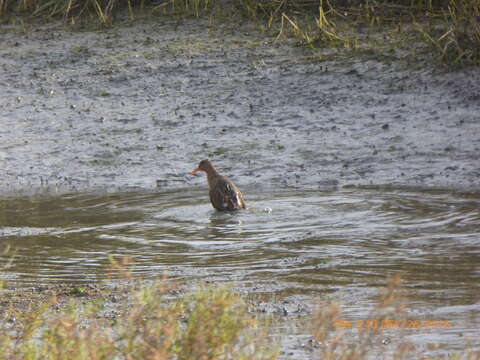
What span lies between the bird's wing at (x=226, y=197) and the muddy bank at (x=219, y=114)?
118 centimetres

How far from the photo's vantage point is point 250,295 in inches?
232

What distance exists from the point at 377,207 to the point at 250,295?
315 centimetres

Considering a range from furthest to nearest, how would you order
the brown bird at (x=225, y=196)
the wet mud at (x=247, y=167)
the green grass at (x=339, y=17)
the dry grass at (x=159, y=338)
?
the green grass at (x=339, y=17), the brown bird at (x=225, y=196), the wet mud at (x=247, y=167), the dry grass at (x=159, y=338)

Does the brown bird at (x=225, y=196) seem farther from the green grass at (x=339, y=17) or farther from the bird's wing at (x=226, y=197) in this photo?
the green grass at (x=339, y=17)

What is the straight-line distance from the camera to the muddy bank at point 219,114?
10.6m

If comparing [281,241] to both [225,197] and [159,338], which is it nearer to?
[225,197]

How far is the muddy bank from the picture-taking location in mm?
10609

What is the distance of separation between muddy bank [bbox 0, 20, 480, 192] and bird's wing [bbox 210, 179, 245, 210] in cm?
118

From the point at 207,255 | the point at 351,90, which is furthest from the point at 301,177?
the point at 207,255

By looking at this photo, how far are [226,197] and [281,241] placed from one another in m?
1.45

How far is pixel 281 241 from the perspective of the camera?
25.2 ft
